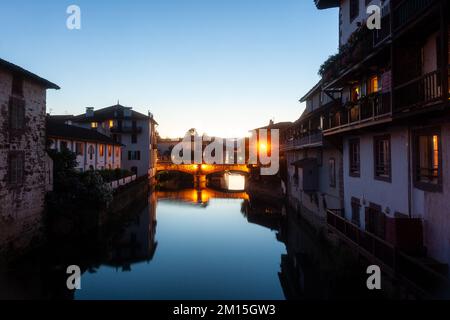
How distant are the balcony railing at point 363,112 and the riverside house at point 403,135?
4 centimetres

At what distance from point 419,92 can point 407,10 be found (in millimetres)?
2659

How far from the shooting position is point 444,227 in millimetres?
9367

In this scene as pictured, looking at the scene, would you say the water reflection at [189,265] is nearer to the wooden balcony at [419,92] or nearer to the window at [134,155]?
the wooden balcony at [419,92]

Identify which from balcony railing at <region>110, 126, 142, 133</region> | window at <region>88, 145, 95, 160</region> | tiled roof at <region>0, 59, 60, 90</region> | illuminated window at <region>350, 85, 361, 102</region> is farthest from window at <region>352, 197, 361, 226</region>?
balcony railing at <region>110, 126, 142, 133</region>

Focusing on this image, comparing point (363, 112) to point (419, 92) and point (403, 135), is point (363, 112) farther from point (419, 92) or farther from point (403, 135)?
point (419, 92)

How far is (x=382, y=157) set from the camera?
1348cm

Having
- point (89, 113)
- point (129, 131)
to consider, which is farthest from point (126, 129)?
point (89, 113)

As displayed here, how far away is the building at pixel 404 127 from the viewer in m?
9.22

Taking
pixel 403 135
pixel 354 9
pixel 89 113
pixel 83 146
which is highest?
pixel 89 113

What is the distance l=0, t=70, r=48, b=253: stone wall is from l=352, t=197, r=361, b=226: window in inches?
676

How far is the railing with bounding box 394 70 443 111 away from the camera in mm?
8914

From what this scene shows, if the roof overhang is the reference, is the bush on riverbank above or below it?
below

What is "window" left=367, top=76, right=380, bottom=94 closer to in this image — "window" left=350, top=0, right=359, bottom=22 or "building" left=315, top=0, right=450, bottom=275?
"building" left=315, top=0, right=450, bottom=275
